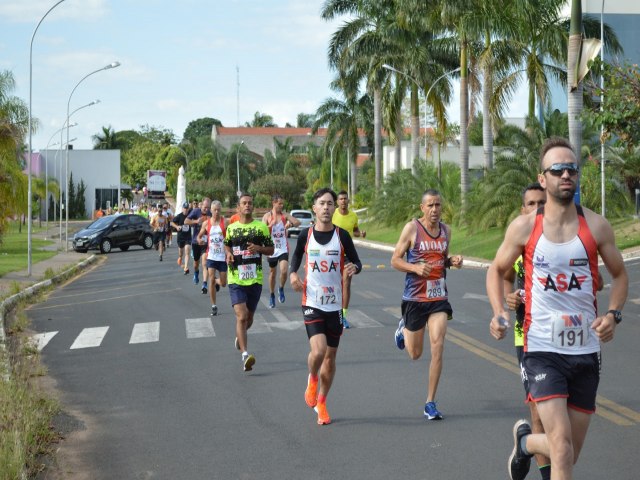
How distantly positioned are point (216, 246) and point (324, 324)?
8.86 m

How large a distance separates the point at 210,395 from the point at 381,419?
6.98 feet

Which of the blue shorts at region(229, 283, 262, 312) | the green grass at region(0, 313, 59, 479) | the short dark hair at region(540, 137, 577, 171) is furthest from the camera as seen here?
the blue shorts at region(229, 283, 262, 312)

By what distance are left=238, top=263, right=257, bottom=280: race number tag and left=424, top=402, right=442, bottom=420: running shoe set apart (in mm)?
4047

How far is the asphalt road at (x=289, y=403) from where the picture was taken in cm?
725

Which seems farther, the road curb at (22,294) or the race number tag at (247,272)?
the race number tag at (247,272)

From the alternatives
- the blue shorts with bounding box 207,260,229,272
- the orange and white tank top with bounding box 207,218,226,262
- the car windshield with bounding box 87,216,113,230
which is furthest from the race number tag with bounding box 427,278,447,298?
the car windshield with bounding box 87,216,113,230

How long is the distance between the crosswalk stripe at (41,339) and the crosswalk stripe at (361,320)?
4.64 metres

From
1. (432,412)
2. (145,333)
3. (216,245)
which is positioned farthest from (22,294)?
(432,412)

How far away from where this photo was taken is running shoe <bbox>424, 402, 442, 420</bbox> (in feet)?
28.0

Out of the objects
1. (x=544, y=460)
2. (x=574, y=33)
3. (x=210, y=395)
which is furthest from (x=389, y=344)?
(x=574, y=33)

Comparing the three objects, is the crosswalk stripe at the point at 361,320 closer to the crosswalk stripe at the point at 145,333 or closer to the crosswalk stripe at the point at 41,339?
the crosswalk stripe at the point at 145,333

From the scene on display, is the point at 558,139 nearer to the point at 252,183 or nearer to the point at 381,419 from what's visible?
the point at 381,419

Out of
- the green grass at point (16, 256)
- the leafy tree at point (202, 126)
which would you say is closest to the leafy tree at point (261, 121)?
the leafy tree at point (202, 126)

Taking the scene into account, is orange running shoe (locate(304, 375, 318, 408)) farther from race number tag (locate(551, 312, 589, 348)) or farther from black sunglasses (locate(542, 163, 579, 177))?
black sunglasses (locate(542, 163, 579, 177))
